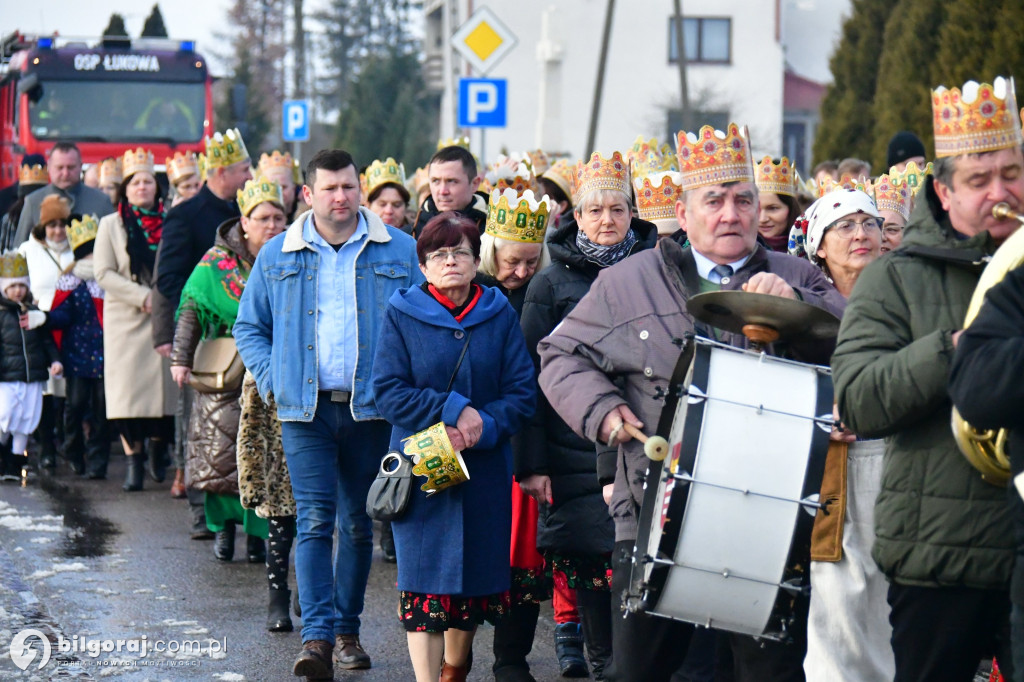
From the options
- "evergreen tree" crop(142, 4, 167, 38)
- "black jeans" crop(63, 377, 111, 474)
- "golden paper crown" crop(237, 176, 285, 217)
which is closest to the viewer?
"golden paper crown" crop(237, 176, 285, 217)

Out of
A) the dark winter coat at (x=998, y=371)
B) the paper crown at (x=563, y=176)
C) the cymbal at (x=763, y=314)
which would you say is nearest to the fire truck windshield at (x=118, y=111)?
the paper crown at (x=563, y=176)

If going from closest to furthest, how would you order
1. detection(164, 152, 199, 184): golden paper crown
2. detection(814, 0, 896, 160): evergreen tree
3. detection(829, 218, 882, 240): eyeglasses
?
1. detection(829, 218, 882, 240): eyeglasses
2. detection(164, 152, 199, 184): golden paper crown
3. detection(814, 0, 896, 160): evergreen tree

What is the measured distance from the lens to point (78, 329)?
41.8 feet

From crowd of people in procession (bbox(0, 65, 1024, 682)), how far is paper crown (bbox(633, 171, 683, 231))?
16mm

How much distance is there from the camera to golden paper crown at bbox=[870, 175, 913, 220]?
24.8ft

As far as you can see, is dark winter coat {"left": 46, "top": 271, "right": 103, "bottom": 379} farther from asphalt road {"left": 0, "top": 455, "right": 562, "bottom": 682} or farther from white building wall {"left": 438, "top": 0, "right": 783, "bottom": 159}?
white building wall {"left": 438, "top": 0, "right": 783, "bottom": 159}

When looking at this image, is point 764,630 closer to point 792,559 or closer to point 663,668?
point 792,559

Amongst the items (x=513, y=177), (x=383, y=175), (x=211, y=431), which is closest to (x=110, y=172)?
(x=383, y=175)

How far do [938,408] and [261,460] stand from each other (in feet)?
14.2

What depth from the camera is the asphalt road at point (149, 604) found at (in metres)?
6.91

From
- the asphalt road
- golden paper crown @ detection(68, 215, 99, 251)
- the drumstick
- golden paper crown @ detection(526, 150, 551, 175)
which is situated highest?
golden paper crown @ detection(526, 150, 551, 175)

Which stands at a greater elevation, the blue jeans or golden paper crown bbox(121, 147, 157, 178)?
golden paper crown bbox(121, 147, 157, 178)

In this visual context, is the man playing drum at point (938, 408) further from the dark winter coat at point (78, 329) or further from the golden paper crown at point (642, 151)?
the dark winter coat at point (78, 329)

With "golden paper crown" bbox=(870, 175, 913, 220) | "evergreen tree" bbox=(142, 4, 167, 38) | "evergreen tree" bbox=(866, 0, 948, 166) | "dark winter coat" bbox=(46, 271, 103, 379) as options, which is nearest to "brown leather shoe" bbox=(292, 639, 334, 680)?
"golden paper crown" bbox=(870, 175, 913, 220)
